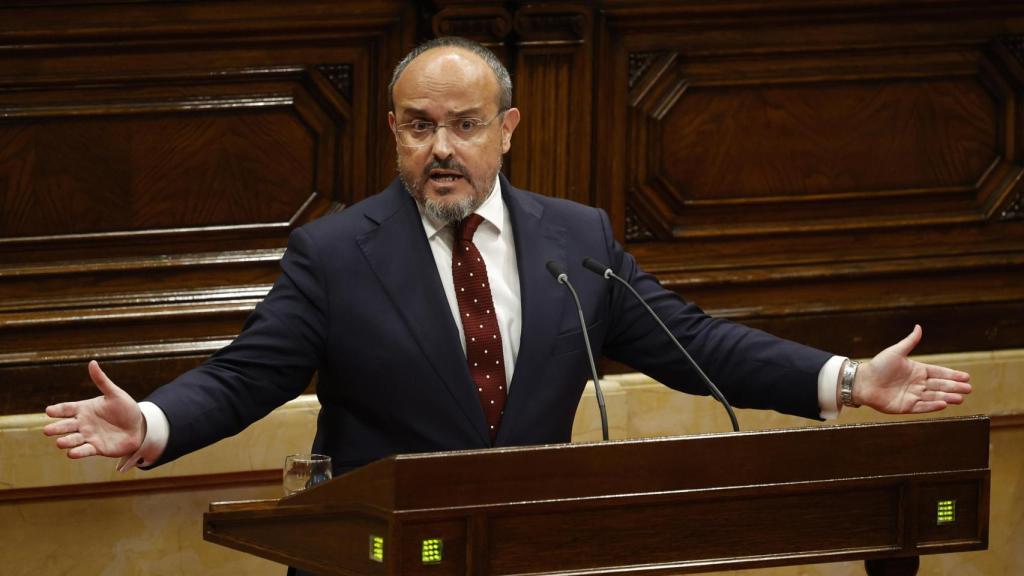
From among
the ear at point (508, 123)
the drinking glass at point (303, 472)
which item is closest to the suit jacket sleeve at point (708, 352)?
the ear at point (508, 123)

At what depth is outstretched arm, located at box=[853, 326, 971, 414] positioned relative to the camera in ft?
9.63

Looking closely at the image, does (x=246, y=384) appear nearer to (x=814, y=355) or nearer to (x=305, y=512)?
(x=305, y=512)

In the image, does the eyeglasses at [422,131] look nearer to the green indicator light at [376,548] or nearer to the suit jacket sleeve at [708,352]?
the suit jacket sleeve at [708,352]

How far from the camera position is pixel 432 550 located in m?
2.35

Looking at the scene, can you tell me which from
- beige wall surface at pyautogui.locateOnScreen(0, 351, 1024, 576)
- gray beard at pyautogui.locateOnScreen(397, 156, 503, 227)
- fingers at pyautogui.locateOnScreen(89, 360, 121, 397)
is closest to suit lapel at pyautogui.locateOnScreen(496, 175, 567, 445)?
gray beard at pyautogui.locateOnScreen(397, 156, 503, 227)

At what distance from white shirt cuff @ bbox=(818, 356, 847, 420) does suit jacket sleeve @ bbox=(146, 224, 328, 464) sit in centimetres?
99

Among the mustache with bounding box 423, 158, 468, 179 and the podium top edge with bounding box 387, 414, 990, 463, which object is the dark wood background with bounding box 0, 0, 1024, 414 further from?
the podium top edge with bounding box 387, 414, 990, 463

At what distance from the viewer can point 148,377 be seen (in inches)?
168

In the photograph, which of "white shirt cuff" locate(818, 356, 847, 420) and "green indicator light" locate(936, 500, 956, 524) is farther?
"white shirt cuff" locate(818, 356, 847, 420)

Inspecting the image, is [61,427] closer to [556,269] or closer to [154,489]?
[556,269]

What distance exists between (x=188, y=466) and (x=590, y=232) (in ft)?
5.07

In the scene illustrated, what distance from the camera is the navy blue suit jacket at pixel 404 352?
3084 mm

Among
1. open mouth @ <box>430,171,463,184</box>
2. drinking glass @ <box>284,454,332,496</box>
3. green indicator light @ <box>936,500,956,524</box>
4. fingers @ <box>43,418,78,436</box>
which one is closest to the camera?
fingers @ <box>43,418,78,436</box>

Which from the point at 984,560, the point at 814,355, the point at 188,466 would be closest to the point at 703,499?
the point at 814,355
